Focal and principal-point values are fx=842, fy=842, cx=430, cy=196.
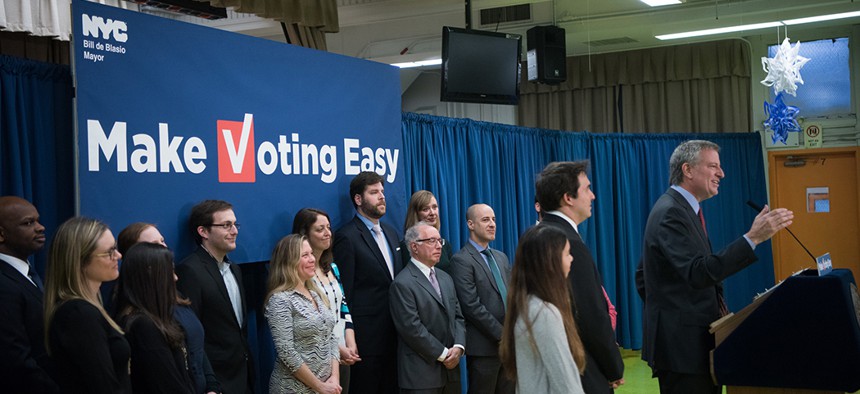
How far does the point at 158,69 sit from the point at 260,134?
69 cm

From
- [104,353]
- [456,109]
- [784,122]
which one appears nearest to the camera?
[104,353]

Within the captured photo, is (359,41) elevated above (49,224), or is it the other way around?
(359,41)

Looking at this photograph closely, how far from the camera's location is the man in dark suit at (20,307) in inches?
106

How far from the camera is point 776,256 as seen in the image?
30.9ft

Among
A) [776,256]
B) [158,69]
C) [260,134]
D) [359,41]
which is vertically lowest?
[776,256]

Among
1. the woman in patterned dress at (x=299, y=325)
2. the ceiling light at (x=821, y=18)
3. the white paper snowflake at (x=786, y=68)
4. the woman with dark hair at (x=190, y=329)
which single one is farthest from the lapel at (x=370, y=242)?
the ceiling light at (x=821, y=18)

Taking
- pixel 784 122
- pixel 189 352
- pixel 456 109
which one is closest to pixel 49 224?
pixel 189 352

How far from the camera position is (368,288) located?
4730mm

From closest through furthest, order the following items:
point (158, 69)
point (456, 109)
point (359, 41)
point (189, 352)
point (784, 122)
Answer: point (189, 352) < point (158, 69) < point (784, 122) < point (359, 41) < point (456, 109)

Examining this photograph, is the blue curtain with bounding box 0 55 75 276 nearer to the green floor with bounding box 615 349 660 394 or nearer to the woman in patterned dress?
the woman in patterned dress

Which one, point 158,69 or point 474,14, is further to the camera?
point 474,14

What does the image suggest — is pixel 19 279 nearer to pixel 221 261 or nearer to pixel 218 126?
pixel 221 261

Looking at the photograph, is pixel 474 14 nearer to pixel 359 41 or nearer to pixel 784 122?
pixel 359 41

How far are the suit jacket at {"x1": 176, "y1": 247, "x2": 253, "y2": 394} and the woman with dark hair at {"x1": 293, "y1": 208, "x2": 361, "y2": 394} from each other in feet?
2.11
